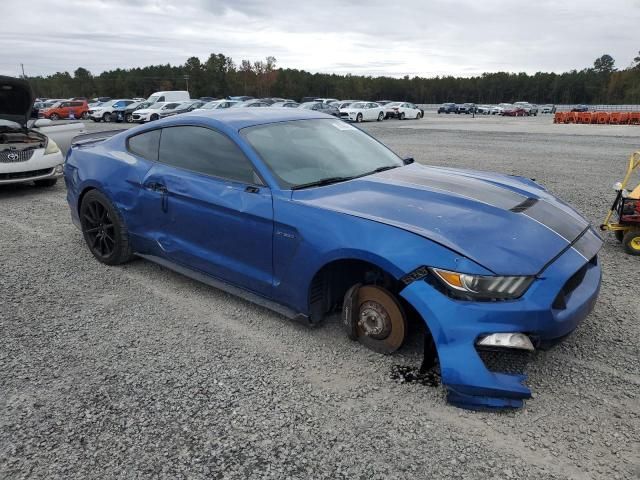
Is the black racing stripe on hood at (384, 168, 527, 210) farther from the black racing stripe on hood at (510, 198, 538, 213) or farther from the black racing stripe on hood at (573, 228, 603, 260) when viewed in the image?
the black racing stripe on hood at (573, 228, 603, 260)

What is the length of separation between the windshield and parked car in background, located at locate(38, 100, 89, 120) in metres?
35.3

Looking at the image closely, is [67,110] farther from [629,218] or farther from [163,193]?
[629,218]

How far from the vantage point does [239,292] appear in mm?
3561

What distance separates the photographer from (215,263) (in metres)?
3.61

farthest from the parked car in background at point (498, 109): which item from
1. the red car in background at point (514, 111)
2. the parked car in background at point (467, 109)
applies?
the parked car in background at point (467, 109)

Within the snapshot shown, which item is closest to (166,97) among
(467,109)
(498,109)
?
(467,109)

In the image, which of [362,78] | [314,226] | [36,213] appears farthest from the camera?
[362,78]

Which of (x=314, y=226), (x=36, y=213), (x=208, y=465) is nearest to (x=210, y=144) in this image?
(x=314, y=226)

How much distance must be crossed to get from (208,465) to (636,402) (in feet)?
7.29

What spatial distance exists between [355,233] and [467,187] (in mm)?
1041

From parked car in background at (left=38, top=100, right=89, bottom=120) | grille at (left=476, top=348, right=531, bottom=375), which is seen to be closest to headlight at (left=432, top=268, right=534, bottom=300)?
grille at (left=476, top=348, right=531, bottom=375)

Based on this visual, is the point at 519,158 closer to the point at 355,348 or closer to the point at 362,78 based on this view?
the point at 355,348

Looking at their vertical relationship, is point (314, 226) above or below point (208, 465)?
above

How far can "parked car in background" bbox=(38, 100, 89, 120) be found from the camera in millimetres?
34250
